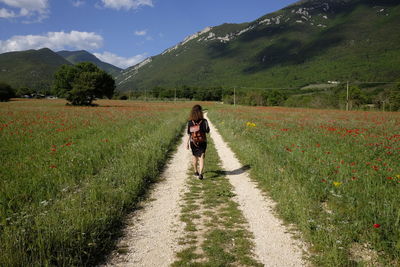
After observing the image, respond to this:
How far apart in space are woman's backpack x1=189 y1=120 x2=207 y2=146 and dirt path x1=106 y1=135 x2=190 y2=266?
1.66m

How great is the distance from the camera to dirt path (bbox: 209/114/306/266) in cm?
359

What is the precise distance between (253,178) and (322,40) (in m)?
227

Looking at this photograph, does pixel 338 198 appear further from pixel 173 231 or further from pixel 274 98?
pixel 274 98

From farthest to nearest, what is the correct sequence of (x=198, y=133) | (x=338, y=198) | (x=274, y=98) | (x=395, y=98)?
(x=274, y=98) → (x=395, y=98) → (x=198, y=133) → (x=338, y=198)

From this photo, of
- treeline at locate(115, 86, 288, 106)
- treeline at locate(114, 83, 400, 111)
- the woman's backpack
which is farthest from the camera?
treeline at locate(115, 86, 288, 106)

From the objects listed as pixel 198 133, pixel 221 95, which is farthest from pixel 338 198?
pixel 221 95

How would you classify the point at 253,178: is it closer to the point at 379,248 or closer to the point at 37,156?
the point at 379,248

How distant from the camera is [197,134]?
26.1 feet

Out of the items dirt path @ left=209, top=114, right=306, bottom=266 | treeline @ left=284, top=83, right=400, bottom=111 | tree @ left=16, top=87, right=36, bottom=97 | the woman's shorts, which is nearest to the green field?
dirt path @ left=209, top=114, right=306, bottom=266

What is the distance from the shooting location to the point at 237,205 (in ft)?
18.2

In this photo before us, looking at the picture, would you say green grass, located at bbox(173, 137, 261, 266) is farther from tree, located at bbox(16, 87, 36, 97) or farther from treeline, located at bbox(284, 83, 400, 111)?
tree, located at bbox(16, 87, 36, 97)

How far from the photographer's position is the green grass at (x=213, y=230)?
3.50 metres

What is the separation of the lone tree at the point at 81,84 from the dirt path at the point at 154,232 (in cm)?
5506

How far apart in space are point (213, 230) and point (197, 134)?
399 centimetres
